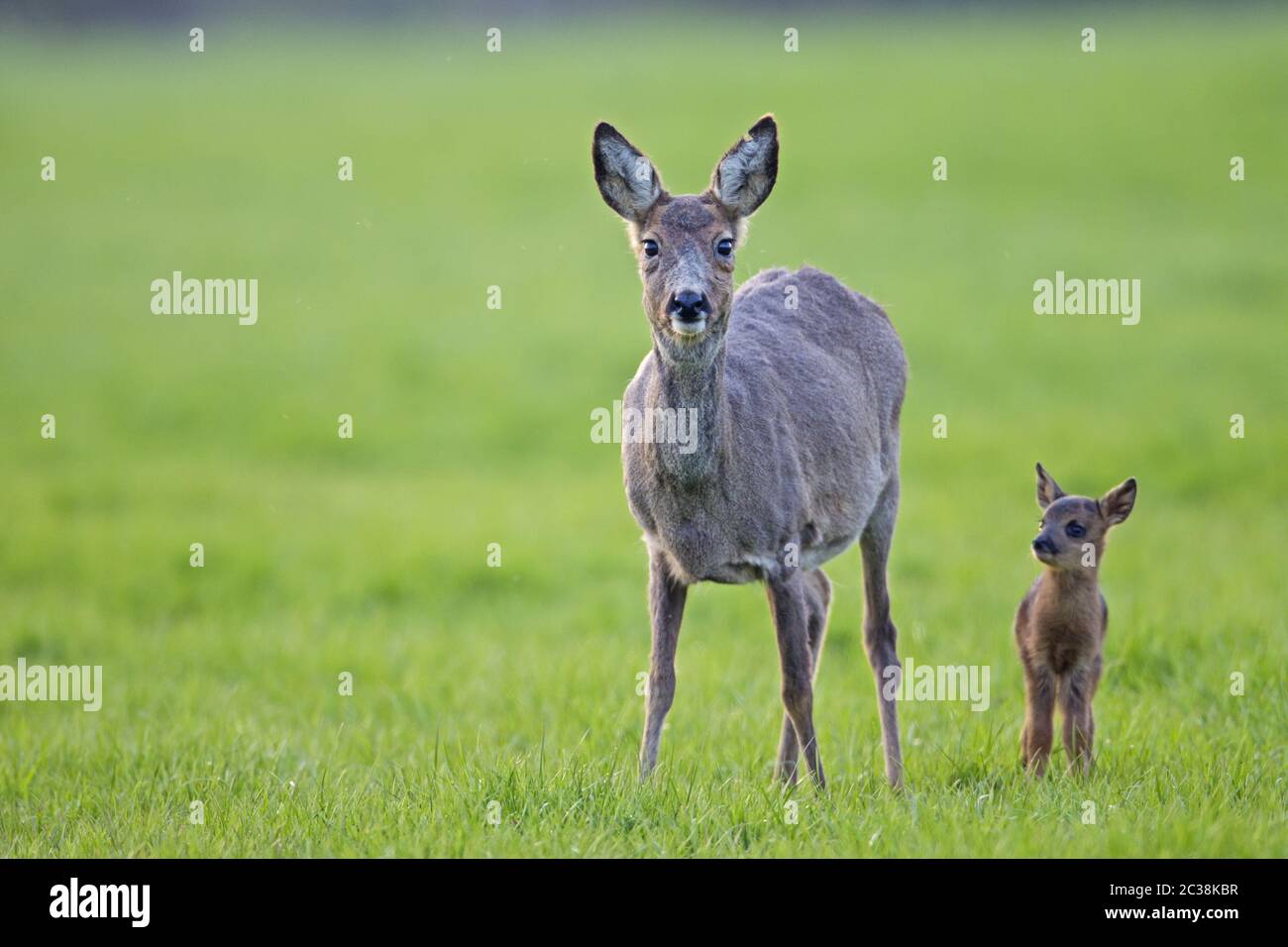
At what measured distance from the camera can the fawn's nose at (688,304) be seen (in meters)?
6.80

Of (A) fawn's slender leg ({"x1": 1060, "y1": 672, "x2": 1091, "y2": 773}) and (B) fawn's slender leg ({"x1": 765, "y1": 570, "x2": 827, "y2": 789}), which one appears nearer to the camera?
(B) fawn's slender leg ({"x1": 765, "y1": 570, "x2": 827, "y2": 789})

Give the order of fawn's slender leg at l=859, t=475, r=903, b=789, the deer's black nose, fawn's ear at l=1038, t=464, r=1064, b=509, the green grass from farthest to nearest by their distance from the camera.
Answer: fawn's slender leg at l=859, t=475, r=903, b=789
fawn's ear at l=1038, t=464, r=1064, b=509
the green grass
the deer's black nose

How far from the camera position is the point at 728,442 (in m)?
7.40

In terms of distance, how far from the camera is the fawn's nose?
6.80 metres

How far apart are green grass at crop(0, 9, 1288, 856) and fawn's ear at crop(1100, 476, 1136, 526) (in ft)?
A: 4.00

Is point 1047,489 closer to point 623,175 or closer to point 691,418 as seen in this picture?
point 691,418

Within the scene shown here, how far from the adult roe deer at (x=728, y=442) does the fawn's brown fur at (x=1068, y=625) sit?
0.76 metres

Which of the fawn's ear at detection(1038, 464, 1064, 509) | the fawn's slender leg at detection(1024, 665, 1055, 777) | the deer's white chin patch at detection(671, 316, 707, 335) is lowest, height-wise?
the fawn's slender leg at detection(1024, 665, 1055, 777)

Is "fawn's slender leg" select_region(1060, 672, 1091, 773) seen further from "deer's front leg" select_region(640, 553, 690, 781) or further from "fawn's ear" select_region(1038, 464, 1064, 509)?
"deer's front leg" select_region(640, 553, 690, 781)

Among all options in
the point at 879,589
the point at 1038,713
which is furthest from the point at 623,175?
the point at 1038,713

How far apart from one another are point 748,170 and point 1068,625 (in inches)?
106

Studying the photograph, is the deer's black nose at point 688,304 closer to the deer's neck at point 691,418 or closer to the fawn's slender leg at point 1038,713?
the deer's neck at point 691,418

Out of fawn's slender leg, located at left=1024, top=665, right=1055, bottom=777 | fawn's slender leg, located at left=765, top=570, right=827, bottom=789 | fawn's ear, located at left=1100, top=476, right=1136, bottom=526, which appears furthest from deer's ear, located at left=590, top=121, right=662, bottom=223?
fawn's slender leg, located at left=1024, top=665, right=1055, bottom=777
